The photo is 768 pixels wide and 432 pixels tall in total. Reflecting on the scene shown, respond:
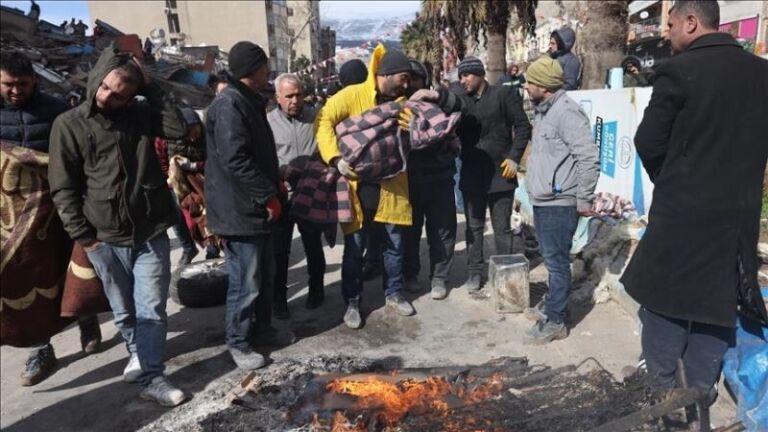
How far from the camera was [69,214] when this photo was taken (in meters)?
3.17

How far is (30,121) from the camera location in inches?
140

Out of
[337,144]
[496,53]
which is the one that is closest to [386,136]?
[337,144]

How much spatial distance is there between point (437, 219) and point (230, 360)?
7.24 feet

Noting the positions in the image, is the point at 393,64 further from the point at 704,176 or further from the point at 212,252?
the point at 212,252

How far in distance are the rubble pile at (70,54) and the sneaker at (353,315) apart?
30.6ft

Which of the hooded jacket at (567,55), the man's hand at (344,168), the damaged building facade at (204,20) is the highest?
the damaged building facade at (204,20)

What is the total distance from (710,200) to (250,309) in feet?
9.65

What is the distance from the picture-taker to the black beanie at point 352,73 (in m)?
5.21

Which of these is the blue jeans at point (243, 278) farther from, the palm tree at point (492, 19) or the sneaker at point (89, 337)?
→ the palm tree at point (492, 19)

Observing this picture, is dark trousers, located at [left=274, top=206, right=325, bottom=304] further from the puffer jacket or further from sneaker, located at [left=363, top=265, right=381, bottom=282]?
the puffer jacket

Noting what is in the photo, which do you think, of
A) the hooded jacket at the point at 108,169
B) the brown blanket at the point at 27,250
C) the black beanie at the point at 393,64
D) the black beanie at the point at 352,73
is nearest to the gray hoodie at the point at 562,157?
the black beanie at the point at 393,64

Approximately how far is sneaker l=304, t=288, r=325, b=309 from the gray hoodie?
222 centimetres

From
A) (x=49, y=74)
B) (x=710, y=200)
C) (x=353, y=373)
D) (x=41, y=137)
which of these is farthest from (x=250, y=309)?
(x=49, y=74)

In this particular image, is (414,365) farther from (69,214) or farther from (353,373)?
(69,214)
